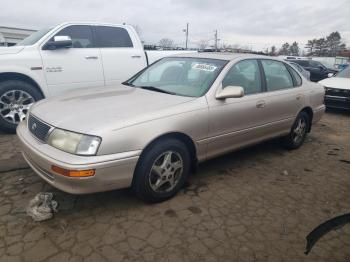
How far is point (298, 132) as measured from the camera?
5270 mm

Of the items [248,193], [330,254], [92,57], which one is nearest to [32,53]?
[92,57]

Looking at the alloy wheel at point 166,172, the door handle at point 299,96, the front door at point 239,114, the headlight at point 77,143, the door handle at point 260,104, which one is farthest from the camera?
the door handle at point 299,96

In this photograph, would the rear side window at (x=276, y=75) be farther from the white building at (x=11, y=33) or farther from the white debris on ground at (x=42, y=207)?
the white building at (x=11, y=33)

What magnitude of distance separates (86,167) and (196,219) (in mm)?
1145

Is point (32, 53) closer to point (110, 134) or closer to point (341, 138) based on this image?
point (110, 134)

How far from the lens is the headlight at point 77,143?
8.88 ft

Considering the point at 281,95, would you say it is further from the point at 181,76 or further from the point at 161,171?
the point at 161,171

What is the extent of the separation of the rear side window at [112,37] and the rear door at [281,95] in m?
2.85

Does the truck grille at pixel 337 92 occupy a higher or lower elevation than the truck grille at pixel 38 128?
lower

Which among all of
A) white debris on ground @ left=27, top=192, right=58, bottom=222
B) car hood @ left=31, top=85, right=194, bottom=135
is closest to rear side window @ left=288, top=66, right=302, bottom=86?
car hood @ left=31, top=85, right=194, bottom=135

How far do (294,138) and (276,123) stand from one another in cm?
81

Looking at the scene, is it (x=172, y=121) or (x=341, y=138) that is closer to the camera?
(x=172, y=121)

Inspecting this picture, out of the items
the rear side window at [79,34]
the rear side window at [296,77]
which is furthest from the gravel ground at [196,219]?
the rear side window at [79,34]

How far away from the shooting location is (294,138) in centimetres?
523
